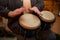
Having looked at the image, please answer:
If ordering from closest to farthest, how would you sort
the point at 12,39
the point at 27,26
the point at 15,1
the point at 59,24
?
the point at 27,26, the point at 15,1, the point at 12,39, the point at 59,24

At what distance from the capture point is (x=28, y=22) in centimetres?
105

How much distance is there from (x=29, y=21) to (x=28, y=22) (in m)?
0.01

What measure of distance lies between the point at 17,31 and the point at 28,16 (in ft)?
0.40

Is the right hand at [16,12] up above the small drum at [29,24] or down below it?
above

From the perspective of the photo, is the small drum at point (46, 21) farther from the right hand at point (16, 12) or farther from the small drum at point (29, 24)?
the right hand at point (16, 12)

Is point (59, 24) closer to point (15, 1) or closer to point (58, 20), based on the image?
point (58, 20)

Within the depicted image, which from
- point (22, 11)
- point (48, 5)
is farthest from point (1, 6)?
point (48, 5)

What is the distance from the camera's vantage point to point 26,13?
1111 mm

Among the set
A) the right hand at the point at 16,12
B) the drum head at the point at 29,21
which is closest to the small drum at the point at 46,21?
the drum head at the point at 29,21

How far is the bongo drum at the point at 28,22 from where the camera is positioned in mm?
1005

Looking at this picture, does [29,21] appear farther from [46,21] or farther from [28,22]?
[46,21]

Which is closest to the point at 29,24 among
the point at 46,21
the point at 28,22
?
the point at 28,22

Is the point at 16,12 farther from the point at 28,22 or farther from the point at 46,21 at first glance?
the point at 46,21

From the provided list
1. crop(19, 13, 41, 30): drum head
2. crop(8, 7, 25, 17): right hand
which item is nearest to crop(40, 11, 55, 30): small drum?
crop(19, 13, 41, 30): drum head
